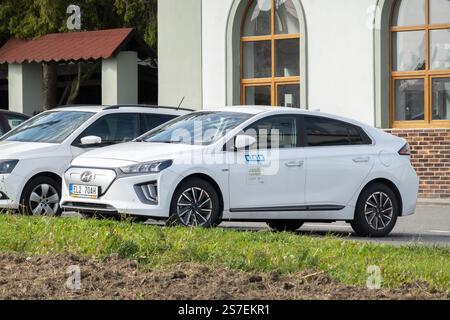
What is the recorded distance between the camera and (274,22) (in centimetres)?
2731


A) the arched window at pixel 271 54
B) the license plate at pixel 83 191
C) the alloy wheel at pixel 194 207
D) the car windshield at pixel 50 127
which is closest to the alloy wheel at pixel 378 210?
the alloy wheel at pixel 194 207

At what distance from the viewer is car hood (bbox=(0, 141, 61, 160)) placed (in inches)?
644

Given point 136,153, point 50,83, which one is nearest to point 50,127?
point 136,153

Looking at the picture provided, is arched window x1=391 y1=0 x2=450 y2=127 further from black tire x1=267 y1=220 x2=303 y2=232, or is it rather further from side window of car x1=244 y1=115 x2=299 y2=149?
side window of car x1=244 y1=115 x2=299 y2=149

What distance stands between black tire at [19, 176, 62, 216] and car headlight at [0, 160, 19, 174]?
0.31 m

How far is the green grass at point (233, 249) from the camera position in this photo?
30.7ft

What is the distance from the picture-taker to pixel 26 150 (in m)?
16.5

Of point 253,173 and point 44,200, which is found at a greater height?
point 253,173

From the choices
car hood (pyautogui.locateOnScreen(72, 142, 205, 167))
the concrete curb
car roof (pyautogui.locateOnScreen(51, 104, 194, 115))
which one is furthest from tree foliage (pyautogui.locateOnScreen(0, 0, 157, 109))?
car hood (pyautogui.locateOnScreen(72, 142, 205, 167))

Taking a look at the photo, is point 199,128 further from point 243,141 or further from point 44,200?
point 44,200

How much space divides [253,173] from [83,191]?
2.10 metres

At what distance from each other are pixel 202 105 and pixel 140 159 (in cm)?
A: 1368

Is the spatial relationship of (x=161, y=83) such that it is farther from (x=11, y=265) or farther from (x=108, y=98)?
(x=11, y=265)
